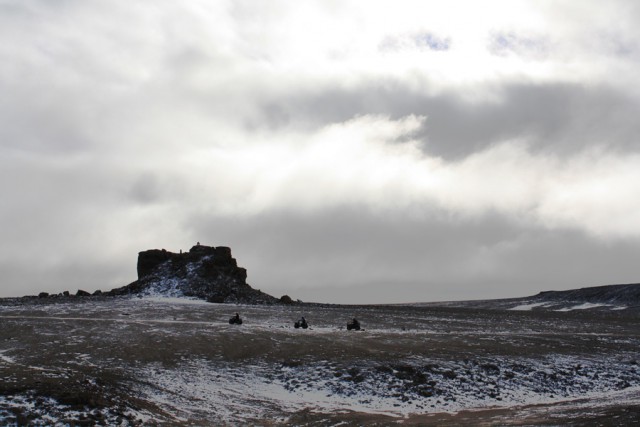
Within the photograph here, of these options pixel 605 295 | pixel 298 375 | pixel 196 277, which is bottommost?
pixel 298 375

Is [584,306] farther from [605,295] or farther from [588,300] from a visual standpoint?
[605,295]

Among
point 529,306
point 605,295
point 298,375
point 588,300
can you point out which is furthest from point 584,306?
point 298,375

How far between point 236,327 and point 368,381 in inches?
735

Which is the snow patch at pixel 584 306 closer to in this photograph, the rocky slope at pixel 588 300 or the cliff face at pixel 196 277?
the rocky slope at pixel 588 300

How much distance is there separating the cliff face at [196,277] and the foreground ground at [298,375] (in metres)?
27.0

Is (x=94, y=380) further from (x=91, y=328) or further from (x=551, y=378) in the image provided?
(x=551, y=378)

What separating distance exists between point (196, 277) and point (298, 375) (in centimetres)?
5288

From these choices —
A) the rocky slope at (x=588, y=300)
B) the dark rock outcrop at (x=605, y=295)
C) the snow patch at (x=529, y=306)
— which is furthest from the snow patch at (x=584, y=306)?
the snow patch at (x=529, y=306)

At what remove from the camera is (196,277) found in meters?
82.9

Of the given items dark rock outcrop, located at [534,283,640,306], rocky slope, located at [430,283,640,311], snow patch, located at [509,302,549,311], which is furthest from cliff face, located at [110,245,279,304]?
dark rock outcrop, located at [534,283,640,306]

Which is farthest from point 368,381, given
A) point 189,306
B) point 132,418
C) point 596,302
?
point 596,302

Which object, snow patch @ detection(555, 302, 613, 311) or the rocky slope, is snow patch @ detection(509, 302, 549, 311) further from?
snow patch @ detection(555, 302, 613, 311)

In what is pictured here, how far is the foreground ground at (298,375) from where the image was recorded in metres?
24.5

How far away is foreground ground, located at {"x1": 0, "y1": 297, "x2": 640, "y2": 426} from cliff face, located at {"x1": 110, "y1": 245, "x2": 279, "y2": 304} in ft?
88.4
